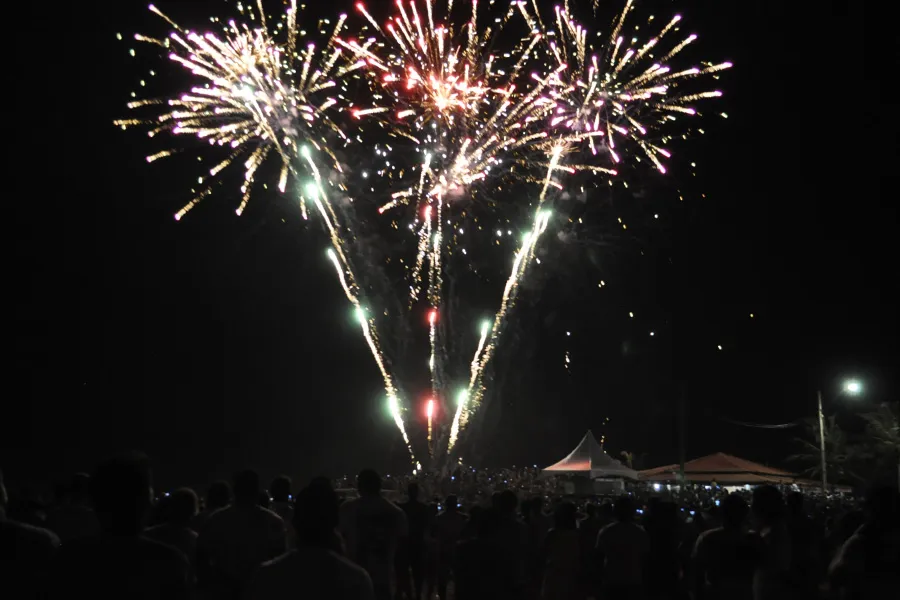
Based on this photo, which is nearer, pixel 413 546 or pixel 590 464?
pixel 413 546

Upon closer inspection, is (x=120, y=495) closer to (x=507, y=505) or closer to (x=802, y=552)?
(x=507, y=505)

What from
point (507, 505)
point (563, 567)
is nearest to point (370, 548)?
point (507, 505)

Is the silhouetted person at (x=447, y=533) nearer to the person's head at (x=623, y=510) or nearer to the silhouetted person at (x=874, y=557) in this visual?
the person's head at (x=623, y=510)

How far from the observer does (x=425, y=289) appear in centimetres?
2720

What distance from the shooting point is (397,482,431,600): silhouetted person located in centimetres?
1065

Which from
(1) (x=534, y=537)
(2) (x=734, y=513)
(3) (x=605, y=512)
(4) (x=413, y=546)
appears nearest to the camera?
(2) (x=734, y=513)

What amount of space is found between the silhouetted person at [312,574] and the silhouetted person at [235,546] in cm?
236

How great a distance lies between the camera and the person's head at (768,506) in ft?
21.5

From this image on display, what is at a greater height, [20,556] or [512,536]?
[512,536]

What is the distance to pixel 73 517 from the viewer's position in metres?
7.38

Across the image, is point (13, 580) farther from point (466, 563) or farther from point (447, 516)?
point (447, 516)

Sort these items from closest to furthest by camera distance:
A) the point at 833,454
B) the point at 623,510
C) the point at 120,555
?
the point at 120,555 → the point at 623,510 → the point at 833,454

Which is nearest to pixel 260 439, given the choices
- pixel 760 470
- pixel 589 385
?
pixel 589 385

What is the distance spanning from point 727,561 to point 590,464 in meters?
25.3
